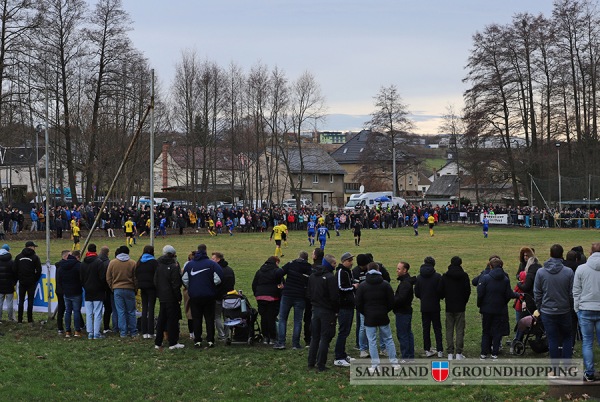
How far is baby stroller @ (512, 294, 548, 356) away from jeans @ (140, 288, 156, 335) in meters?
7.15

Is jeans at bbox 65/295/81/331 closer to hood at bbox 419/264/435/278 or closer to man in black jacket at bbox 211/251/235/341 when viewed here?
man in black jacket at bbox 211/251/235/341

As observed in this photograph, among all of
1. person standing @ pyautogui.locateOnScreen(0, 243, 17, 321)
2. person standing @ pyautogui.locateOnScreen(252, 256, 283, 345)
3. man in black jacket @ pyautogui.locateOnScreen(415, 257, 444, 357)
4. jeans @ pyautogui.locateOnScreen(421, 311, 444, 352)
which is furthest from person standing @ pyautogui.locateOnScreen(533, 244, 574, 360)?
person standing @ pyautogui.locateOnScreen(0, 243, 17, 321)

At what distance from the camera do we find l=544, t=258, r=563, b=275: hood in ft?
39.8

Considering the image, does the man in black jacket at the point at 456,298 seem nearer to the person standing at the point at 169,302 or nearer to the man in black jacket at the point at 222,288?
the man in black jacket at the point at 222,288

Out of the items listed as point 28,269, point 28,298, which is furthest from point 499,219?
point 28,269

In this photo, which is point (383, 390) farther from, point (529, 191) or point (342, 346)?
point (529, 191)

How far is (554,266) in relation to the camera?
12.1 meters

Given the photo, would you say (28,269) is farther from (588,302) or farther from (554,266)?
(588,302)

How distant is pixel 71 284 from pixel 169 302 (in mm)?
2797

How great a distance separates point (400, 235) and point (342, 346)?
120 ft

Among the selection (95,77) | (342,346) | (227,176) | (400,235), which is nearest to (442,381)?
(342,346)

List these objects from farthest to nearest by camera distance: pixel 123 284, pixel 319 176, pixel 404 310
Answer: pixel 319 176, pixel 123 284, pixel 404 310

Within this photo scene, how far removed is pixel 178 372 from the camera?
1356 centimetres

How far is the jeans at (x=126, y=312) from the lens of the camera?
54.1ft
